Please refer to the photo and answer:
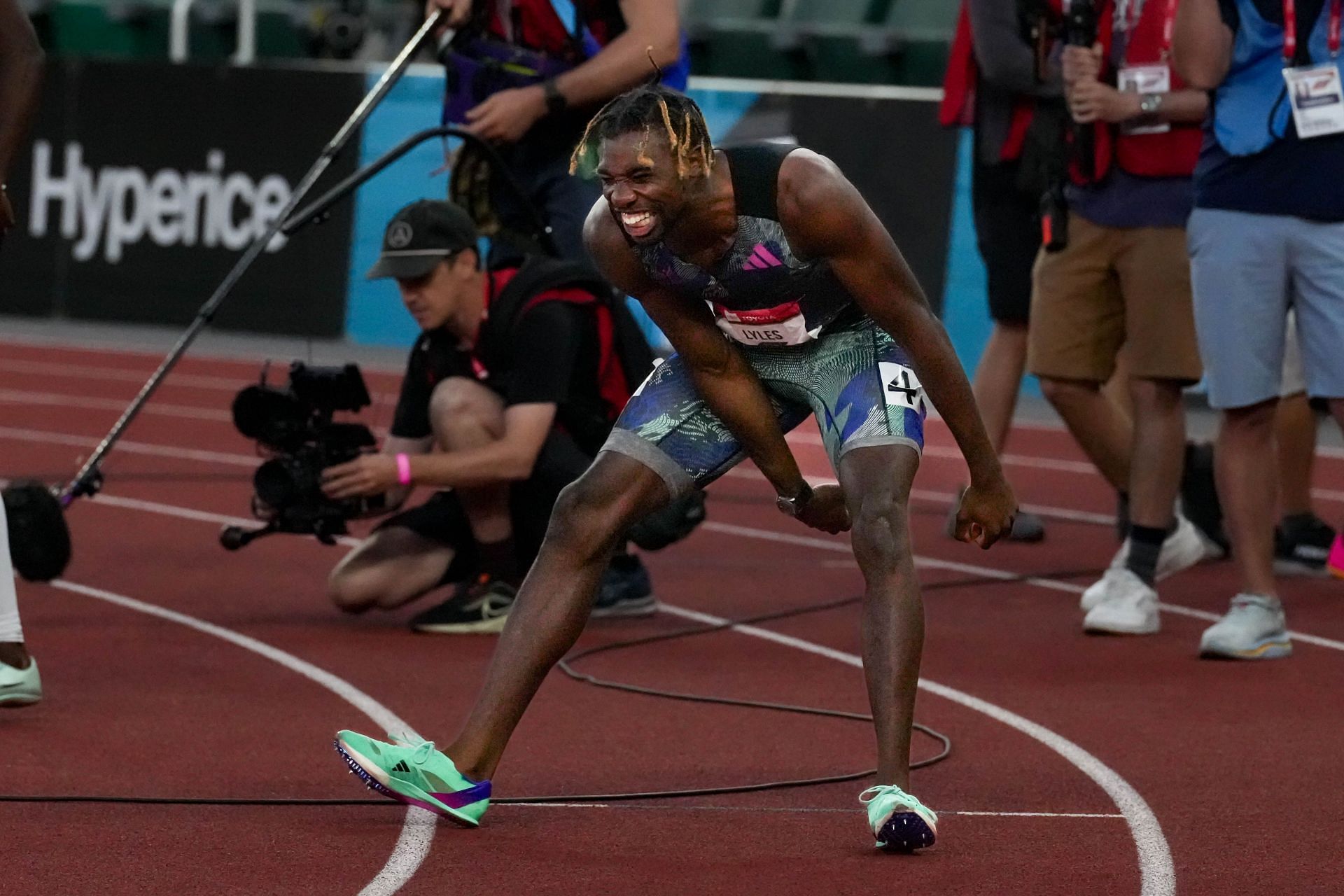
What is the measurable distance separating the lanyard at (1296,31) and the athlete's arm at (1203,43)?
0.18 metres

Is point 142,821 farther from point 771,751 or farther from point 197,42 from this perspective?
point 197,42

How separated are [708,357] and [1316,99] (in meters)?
2.45

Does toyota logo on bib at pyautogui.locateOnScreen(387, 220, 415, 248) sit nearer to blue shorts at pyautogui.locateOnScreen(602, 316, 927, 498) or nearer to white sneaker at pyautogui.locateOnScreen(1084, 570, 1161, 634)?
blue shorts at pyautogui.locateOnScreen(602, 316, 927, 498)

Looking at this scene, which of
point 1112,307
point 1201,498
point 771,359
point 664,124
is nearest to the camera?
point 664,124

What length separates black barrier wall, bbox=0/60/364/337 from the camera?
50.3ft

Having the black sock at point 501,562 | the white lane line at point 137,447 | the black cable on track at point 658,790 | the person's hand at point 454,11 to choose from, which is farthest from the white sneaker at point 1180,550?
the white lane line at point 137,447

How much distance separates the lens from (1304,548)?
815cm

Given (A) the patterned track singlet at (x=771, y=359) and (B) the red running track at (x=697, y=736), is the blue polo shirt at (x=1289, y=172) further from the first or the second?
(A) the patterned track singlet at (x=771, y=359)

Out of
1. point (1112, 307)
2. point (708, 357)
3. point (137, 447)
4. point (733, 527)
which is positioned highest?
point (708, 357)

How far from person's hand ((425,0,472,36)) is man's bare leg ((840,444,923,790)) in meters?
2.95

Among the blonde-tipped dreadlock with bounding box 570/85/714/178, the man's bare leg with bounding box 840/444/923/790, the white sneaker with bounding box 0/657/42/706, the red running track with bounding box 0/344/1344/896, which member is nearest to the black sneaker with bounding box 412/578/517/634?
the red running track with bounding box 0/344/1344/896

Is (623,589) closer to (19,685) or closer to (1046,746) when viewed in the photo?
(1046,746)

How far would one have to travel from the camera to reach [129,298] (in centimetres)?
1611

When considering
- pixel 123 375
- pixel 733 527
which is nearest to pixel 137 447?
pixel 123 375
